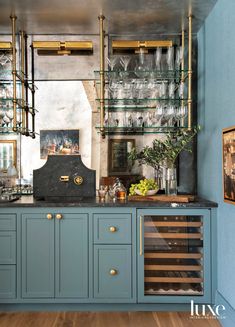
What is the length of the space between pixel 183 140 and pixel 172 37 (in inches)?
45.2

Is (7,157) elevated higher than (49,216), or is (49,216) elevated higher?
(7,157)

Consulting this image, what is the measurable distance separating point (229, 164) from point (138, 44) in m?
1.64

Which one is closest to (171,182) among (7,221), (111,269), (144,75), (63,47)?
(111,269)

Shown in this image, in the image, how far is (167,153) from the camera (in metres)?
2.93

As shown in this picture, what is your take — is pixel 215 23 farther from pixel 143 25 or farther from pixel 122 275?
pixel 122 275

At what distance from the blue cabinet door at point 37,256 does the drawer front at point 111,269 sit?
0.37m

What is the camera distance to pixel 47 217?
2.59 m

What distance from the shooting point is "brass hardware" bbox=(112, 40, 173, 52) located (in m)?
3.20

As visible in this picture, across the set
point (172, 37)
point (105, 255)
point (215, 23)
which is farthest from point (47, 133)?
point (215, 23)

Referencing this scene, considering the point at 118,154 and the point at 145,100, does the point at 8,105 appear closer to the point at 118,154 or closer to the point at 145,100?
the point at 118,154

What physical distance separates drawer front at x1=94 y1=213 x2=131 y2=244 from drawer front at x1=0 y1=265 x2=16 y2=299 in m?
0.73

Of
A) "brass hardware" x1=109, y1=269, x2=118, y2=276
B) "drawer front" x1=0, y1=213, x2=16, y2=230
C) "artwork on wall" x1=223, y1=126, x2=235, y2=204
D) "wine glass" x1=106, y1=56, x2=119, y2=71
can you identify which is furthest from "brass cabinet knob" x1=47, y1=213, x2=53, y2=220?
"wine glass" x1=106, y1=56, x2=119, y2=71

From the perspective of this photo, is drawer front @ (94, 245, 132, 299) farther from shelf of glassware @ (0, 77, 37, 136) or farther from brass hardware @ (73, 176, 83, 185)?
shelf of glassware @ (0, 77, 37, 136)

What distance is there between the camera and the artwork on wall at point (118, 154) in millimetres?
3258
